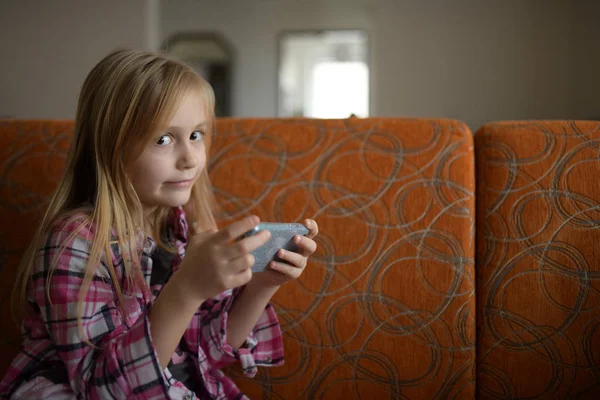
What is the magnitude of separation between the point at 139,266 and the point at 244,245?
285 millimetres

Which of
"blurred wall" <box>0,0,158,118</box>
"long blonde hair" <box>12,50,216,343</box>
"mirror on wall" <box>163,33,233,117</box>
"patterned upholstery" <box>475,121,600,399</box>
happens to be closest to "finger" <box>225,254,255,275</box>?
"long blonde hair" <box>12,50,216,343</box>

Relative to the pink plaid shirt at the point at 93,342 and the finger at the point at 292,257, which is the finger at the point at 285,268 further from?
the pink plaid shirt at the point at 93,342

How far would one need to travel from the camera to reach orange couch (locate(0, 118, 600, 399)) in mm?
1039

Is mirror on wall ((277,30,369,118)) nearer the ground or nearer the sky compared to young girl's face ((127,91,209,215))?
Answer: nearer the sky

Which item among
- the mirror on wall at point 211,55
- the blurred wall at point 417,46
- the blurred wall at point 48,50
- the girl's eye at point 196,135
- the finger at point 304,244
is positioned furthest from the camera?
the mirror on wall at point 211,55

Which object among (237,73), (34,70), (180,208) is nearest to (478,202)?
(180,208)

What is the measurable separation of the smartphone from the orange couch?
0.86ft

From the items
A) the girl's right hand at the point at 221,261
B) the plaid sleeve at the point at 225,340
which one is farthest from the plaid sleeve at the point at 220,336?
the girl's right hand at the point at 221,261

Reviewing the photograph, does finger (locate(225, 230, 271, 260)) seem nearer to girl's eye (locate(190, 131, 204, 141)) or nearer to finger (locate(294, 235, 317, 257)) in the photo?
finger (locate(294, 235, 317, 257))

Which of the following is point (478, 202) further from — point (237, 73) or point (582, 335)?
point (237, 73)

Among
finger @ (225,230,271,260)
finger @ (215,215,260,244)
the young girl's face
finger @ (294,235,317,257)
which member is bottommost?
finger @ (294,235,317,257)

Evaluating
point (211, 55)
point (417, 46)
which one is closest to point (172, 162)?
point (417, 46)

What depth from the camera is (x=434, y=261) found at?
3.51ft

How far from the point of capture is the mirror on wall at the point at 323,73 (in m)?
4.53
